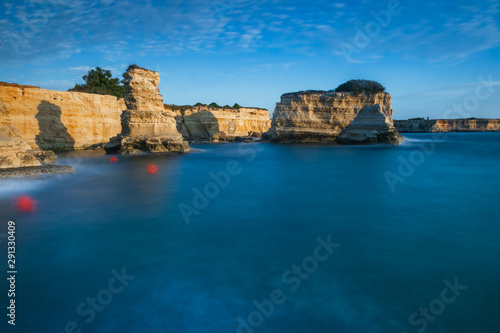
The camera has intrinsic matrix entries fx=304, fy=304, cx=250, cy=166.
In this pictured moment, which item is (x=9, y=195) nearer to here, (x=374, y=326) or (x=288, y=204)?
(x=288, y=204)

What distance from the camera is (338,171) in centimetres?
1384

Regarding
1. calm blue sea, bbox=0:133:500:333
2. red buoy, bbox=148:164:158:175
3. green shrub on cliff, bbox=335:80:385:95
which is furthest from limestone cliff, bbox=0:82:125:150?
green shrub on cliff, bbox=335:80:385:95

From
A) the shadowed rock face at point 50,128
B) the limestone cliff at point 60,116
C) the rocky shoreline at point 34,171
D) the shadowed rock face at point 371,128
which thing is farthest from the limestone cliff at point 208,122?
the rocky shoreline at point 34,171

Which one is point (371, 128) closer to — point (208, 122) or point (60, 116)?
point (208, 122)

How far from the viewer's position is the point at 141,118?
20.3m

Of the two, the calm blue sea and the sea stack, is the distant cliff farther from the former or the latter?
the calm blue sea

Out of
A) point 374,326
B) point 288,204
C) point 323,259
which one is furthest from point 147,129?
point 374,326

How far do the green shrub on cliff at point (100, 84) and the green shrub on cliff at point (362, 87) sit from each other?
2937 cm

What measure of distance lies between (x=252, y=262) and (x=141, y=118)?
18.1 metres

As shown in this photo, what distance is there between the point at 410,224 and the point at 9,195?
9522 millimetres

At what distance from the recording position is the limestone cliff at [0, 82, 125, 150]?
834 inches

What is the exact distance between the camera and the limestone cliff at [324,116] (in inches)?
1292

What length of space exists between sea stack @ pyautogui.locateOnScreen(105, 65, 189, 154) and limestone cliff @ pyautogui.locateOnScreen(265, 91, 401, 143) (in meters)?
18.2

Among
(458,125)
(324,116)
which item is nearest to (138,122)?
(324,116)
